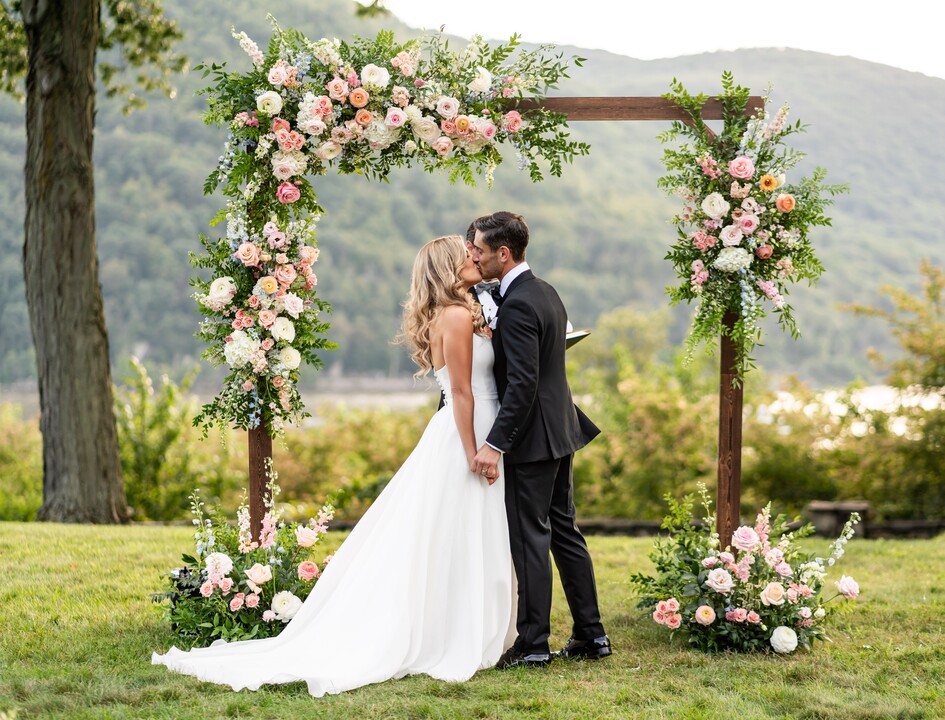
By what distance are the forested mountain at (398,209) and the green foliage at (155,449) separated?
1890cm

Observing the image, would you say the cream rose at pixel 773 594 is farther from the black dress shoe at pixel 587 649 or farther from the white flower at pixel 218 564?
the white flower at pixel 218 564

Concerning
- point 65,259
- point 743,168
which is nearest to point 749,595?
point 743,168

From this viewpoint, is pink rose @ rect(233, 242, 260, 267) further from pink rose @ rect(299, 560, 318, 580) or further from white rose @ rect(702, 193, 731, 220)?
white rose @ rect(702, 193, 731, 220)

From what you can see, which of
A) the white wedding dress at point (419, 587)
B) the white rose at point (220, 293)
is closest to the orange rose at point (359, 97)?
the white rose at point (220, 293)

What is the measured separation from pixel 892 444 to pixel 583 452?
335 cm

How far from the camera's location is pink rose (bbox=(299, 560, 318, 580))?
16.1 ft

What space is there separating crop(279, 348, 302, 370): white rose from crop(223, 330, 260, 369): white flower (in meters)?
0.14

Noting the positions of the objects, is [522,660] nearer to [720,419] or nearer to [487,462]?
[487,462]

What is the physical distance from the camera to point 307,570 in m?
4.91

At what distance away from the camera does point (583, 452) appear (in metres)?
11.4

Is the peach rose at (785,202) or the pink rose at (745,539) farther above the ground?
the peach rose at (785,202)

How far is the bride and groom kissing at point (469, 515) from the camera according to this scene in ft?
14.7

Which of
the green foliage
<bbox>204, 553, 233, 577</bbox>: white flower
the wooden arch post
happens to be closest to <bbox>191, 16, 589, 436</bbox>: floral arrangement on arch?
the wooden arch post

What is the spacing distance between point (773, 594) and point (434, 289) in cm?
221
